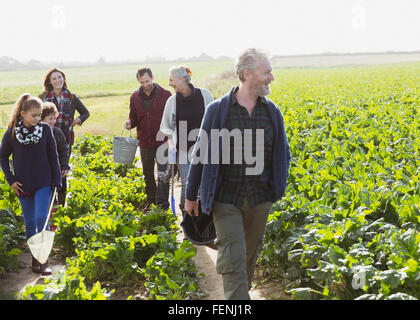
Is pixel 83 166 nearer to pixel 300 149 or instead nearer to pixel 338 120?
pixel 300 149

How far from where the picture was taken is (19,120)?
5.44m

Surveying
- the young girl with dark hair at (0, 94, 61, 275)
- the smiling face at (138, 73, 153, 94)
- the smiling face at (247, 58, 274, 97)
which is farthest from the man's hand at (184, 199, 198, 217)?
the smiling face at (138, 73, 153, 94)

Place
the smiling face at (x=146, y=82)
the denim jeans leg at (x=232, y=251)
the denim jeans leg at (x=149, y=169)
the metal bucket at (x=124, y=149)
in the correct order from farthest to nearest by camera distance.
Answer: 1. the metal bucket at (x=124, y=149)
2. the denim jeans leg at (x=149, y=169)
3. the smiling face at (x=146, y=82)
4. the denim jeans leg at (x=232, y=251)

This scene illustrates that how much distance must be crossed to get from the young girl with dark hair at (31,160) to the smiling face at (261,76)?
8.56ft

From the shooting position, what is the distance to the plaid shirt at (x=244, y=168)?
3807mm

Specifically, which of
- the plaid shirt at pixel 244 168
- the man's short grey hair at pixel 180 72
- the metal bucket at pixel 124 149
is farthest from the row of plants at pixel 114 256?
the man's short grey hair at pixel 180 72

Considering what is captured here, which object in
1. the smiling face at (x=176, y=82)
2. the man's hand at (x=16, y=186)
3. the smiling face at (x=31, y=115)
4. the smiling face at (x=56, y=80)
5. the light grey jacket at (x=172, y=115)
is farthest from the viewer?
the smiling face at (x=56, y=80)

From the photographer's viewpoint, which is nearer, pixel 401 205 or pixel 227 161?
pixel 227 161

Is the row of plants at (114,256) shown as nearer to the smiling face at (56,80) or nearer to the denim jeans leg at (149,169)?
the denim jeans leg at (149,169)

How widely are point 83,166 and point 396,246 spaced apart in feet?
24.6

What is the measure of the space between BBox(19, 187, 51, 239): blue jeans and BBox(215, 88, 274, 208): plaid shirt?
2.48 m

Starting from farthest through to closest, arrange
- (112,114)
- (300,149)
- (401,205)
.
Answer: (112,114) < (300,149) < (401,205)
